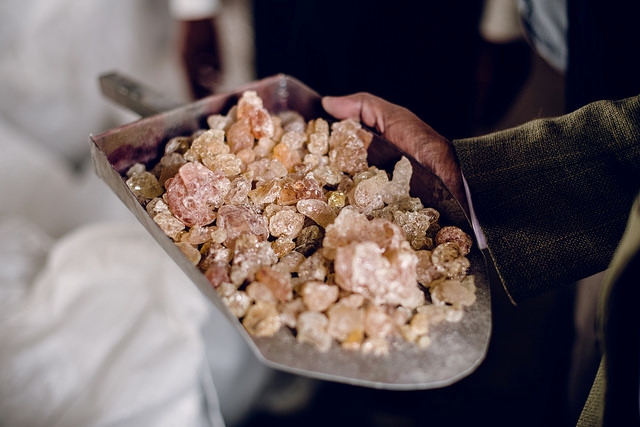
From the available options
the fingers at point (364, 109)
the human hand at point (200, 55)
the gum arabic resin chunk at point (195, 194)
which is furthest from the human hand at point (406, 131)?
the human hand at point (200, 55)

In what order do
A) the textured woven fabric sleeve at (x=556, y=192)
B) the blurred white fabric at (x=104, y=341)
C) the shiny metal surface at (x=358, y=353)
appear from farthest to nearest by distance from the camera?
1. the blurred white fabric at (x=104, y=341)
2. the textured woven fabric sleeve at (x=556, y=192)
3. the shiny metal surface at (x=358, y=353)

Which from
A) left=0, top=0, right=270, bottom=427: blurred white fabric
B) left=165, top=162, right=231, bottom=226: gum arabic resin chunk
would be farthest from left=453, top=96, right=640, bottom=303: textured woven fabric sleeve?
left=0, top=0, right=270, bottom=427: blurred white fabric

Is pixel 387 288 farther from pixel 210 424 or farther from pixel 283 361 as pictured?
pixel 210 424

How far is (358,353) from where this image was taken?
1.45 feet

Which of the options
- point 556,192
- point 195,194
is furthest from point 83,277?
point 556,192

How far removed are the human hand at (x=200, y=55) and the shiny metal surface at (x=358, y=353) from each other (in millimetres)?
1175

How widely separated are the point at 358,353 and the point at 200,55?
60.4 inches

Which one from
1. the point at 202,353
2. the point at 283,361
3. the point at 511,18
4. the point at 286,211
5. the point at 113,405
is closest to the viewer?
the point at 283,361

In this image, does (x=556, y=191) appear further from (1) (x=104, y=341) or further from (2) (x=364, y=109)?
(1) (x=104, y=341)

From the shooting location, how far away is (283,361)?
1.39 ft

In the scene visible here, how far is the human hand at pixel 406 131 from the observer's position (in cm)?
59

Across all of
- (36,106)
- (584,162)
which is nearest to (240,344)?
(584,162)

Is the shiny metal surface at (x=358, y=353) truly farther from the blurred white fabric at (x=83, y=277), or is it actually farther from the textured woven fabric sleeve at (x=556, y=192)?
the blurred white fabric at (x=83, y=277)

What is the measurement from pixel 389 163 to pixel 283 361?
10.6 inches
